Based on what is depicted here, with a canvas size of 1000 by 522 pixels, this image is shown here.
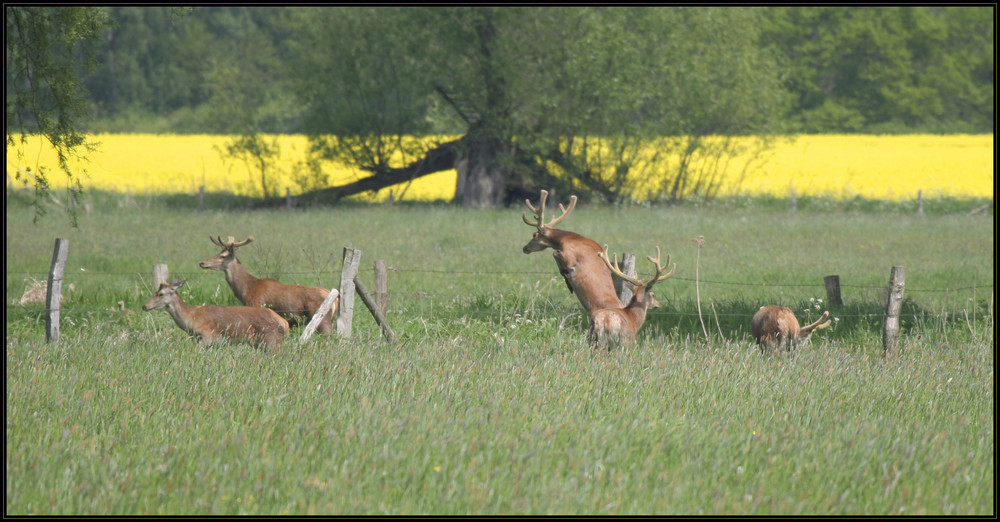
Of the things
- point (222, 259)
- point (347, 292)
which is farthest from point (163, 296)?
point (347, 292)

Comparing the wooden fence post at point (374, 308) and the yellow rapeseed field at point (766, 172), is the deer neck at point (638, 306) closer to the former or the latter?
the wooden fence post at point (374, 308)

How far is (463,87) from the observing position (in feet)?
99.9

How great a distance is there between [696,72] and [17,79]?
2404 centimetres

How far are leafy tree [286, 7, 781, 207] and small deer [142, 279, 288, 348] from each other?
2223cm

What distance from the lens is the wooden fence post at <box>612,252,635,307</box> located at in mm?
9508

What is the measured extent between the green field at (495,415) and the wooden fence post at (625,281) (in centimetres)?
76

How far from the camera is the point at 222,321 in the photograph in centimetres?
851

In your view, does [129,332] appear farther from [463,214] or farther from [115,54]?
[115,54]

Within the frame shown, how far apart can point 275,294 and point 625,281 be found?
3688mm

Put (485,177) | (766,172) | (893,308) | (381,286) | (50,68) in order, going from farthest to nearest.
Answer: (766,172) → (485,177) → (50,68) → (381,286) → (893,308)

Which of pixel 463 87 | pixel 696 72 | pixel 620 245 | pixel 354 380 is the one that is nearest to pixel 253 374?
pixel 354 380

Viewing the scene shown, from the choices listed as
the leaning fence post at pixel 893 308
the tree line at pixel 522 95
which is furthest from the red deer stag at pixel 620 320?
the tree line at pixel 522 95

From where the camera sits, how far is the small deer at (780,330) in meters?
8.56

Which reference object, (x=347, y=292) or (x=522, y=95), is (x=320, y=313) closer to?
(x=347, y=292)
